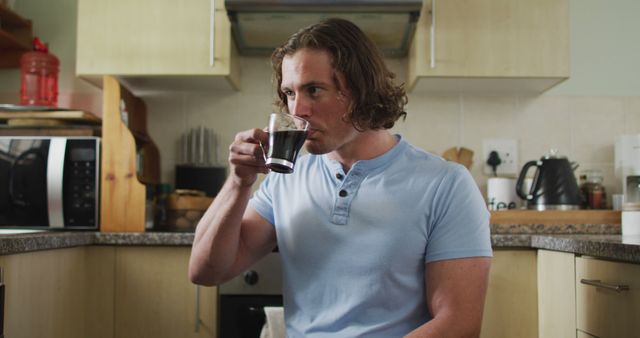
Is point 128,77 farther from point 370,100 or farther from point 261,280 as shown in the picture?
point 370,100

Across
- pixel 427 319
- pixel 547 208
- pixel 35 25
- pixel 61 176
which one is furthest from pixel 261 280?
pixel 35 25

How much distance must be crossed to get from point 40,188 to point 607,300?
1.82 meters

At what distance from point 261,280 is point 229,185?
0.90 metres

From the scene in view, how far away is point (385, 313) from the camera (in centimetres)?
125

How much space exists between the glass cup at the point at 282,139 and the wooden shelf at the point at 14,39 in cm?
195

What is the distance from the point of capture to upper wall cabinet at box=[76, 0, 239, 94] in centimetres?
242

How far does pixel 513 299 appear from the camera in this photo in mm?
2078

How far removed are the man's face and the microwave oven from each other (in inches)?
49.6

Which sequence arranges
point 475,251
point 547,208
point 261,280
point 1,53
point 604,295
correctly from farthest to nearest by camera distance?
point 1,53 → point 547,208 → point 261,280 → point 604,295 → point 475,251

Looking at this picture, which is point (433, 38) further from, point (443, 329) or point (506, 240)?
point (443, 329)

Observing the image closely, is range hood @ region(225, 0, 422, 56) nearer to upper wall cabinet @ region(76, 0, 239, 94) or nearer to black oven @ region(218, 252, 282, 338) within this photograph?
upper wall cabinet @ region(76, 0, 239, 94)

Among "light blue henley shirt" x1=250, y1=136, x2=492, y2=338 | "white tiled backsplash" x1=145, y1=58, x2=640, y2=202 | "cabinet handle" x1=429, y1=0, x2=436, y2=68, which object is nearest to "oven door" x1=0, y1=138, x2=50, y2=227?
"white tiled backsplash" x1=145, y1=58, x2=640, y2=202

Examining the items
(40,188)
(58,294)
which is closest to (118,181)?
(40,188)

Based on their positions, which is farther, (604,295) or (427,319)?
(604,295)
